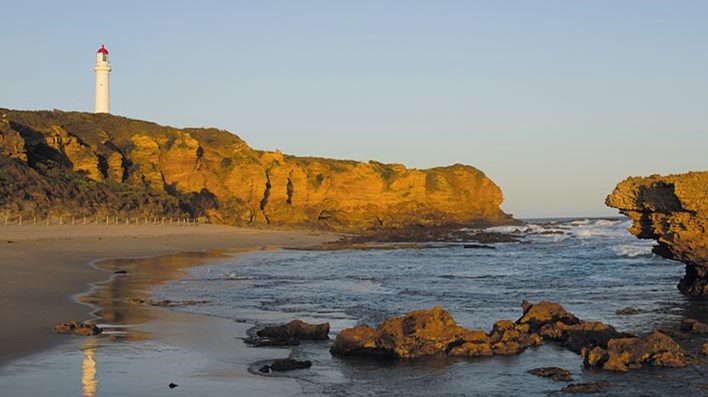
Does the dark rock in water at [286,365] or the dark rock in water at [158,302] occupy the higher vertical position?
the dark rock in water at [286,365]

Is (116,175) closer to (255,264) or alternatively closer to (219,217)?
(219,217)

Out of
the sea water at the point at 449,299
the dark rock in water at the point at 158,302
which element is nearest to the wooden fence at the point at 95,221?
the sea water at the point at 449,299

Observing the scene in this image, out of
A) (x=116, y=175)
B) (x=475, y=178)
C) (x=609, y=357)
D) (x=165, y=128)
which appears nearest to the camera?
(x=609, y=357)

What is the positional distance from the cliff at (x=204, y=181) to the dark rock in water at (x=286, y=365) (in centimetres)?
3776

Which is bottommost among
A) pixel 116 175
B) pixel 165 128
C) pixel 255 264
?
pixel 255 264

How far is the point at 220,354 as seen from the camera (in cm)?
1071

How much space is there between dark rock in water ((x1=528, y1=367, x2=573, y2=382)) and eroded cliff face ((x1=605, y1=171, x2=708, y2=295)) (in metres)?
7.97

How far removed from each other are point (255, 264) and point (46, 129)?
40.7 meters

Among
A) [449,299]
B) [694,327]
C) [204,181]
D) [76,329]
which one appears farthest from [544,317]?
[204,181]

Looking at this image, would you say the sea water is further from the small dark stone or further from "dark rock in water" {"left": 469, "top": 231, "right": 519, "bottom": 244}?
"dark rock in water" {"left": 469, "top": 231, "right": 519, "bottom": 244}

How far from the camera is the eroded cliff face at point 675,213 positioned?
16.0m

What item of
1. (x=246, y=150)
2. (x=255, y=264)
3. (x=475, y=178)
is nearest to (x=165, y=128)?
(x=246, y=150)

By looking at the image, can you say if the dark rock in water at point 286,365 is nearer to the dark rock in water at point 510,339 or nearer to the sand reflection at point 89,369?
the sand reflection at point 89,369

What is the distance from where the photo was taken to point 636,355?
9.86 m
